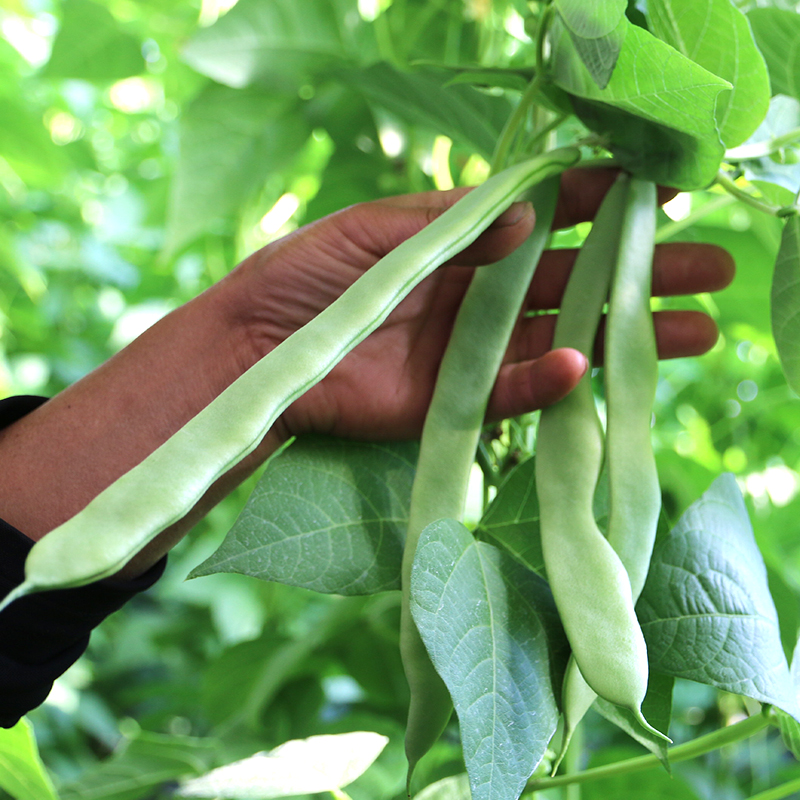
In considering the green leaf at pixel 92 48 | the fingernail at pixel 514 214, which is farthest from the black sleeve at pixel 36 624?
the green leaf at pixel 92 48

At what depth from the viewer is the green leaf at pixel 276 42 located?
0.78 m

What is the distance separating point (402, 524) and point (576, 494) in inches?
4.5

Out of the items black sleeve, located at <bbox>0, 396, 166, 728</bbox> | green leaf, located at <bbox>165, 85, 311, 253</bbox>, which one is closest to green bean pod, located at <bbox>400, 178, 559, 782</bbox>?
black sleeve, located at <bbox>0, 396, 166, 728</bbox>

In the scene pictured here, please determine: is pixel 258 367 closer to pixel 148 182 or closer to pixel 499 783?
pixel 499 783

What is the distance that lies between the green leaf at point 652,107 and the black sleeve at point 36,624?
1.47 ft

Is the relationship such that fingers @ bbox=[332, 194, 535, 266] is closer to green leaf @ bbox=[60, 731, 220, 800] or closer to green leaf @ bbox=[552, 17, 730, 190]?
green leaf @ bbox=[552, 17, 730, 190]

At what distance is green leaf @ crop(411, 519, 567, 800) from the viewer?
14.2 inches

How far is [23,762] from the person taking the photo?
550 mm

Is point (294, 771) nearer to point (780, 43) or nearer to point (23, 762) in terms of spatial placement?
point (23, 762)

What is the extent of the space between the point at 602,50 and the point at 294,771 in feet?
1.42

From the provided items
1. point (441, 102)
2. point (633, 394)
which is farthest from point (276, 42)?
point (633, 394)

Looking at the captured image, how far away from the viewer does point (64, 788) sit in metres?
0.69

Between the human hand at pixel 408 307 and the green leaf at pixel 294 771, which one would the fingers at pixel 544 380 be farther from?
the green leaf at pixel 294 771

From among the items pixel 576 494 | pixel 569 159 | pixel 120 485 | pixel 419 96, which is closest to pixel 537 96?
pixel 569 159
